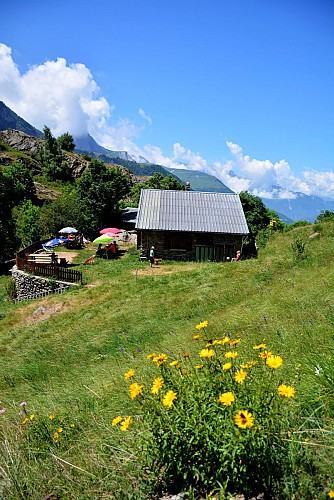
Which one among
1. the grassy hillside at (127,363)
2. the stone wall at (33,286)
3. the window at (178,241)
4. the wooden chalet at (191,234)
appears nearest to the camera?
the grassy hillside at (127,363)

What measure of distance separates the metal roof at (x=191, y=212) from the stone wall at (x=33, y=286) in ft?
23.4

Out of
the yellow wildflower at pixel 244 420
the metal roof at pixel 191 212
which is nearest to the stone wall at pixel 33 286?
the metal roof at pixel 191 212

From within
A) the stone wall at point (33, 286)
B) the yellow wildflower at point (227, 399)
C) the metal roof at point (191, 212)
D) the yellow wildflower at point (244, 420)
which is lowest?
the stone wall at point (33, 286)

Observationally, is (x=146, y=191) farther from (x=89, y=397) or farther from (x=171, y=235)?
(x=89, y=397)

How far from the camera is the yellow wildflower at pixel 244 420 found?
6.26ft

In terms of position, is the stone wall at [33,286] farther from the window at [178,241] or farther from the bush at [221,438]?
the bush at [221,438]

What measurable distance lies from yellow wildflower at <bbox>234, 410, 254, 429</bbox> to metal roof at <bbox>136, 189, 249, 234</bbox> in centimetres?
2144

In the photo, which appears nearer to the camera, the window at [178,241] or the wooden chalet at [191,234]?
the wooden chalet at [191,234]

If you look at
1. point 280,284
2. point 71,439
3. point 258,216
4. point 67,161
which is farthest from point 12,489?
point 67,161

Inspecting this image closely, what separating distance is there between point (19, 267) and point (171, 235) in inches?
421

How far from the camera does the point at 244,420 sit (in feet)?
6.41

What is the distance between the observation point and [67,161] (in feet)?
298

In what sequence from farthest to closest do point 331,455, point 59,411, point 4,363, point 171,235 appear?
point 171,235, point 4,363, point 59,411, point 331,455

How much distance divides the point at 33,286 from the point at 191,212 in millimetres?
12547
